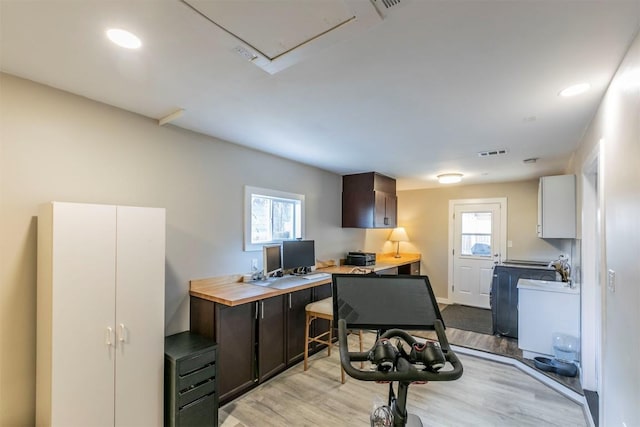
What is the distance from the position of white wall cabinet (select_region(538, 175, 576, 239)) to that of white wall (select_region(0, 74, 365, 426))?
11.2ft

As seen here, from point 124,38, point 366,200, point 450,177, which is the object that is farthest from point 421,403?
point 450,177

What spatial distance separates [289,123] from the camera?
267 cm

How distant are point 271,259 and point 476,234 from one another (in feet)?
14.8

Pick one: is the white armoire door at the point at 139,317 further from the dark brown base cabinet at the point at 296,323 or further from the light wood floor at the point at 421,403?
the dark brown base cabinet at the point at 296,323

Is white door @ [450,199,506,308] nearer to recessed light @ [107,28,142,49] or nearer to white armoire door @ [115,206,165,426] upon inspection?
white armoire door @ [115,206,165,426]

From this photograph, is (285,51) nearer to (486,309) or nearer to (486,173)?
(486,173)

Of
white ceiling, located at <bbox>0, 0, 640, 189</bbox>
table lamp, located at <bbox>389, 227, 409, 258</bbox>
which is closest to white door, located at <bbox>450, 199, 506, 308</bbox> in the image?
table lamp, located at <bbox>389, 227, 409, 258</bbox>

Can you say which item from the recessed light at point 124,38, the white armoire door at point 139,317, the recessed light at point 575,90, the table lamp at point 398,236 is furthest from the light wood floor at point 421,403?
the table lamp at point 398,236

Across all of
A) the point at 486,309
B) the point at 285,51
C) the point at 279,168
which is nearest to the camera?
the point at 285,51

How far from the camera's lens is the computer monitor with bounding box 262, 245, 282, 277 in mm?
3352

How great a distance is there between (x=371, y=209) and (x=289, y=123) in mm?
2589

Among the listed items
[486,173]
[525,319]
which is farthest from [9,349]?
[486,173]

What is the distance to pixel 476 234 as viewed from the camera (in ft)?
19.6

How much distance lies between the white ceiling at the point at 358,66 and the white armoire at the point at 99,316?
91cm
